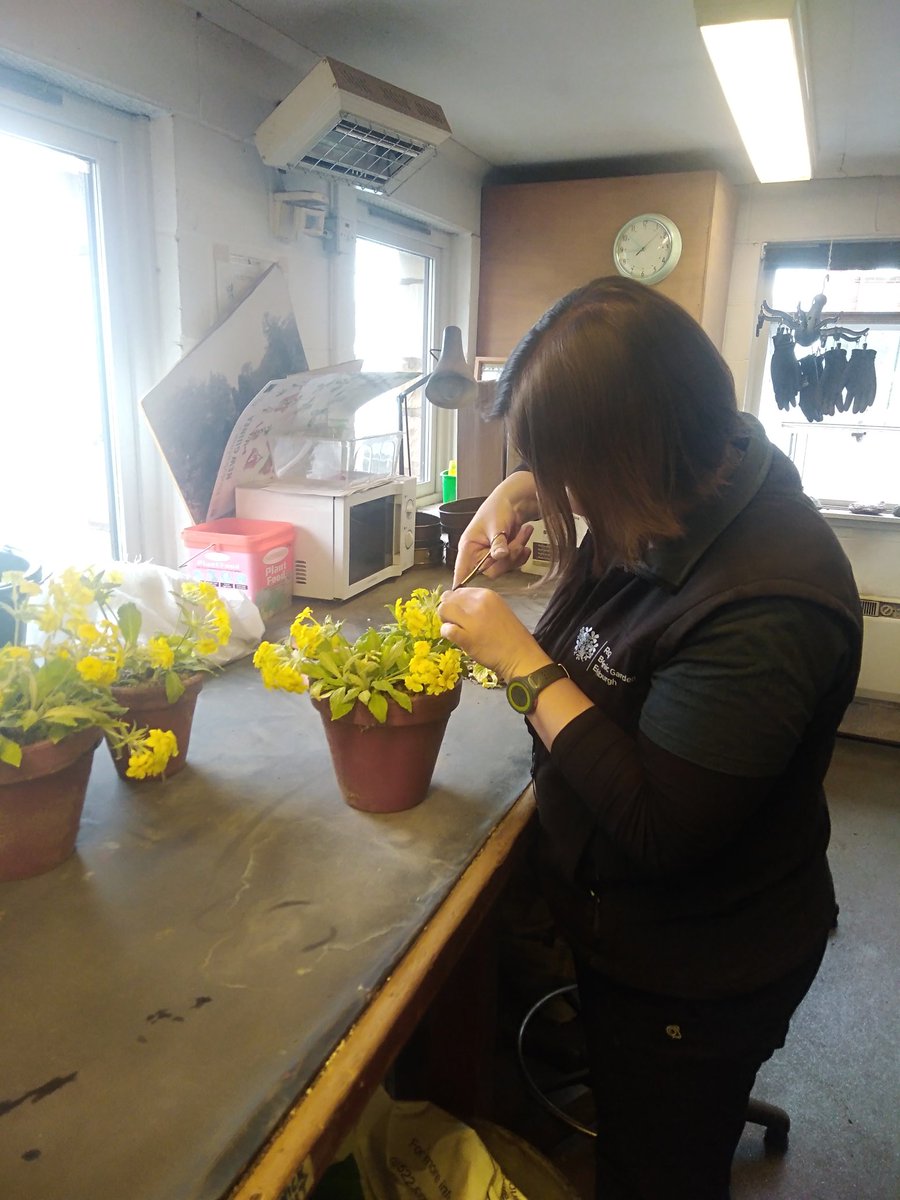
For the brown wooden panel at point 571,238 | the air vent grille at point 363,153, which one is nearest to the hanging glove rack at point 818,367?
the brown wooden panel at point 571,238

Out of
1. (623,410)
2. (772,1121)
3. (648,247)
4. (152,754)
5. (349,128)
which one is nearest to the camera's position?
(623,410)

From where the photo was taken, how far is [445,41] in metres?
1.92

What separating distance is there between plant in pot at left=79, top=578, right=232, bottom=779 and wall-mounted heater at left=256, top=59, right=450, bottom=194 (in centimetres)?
117

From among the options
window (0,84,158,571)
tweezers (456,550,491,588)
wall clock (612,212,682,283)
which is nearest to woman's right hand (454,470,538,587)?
tweezers (456,550,491,588)

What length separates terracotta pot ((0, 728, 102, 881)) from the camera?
85cm

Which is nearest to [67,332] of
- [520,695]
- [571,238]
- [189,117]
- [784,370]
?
[189,117]

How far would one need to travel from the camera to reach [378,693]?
1.00 metres

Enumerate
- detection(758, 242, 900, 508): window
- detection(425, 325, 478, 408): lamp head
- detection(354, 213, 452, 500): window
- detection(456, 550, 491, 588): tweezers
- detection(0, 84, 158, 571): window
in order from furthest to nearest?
1. detection(758, 242, 900, 508): window
2. detection(354, 213, 452, 500): window
3. detection(425, 325, 478, 408): lamp head
4. detection(0, 84, 158, 571): window
5. detection(456, 550, 491, 588): tweezers

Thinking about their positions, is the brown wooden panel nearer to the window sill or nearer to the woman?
the window sill

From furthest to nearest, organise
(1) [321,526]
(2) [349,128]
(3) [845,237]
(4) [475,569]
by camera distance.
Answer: (3) [845,237] < (1) [321,526] < (2) [349,128] < (4) [475,569]

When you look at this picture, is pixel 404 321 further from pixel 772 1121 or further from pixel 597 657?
pixel 772 1121

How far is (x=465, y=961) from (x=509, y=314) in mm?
2597

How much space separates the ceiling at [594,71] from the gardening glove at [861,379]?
0.65 meters

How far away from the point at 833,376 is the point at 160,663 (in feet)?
9.67
